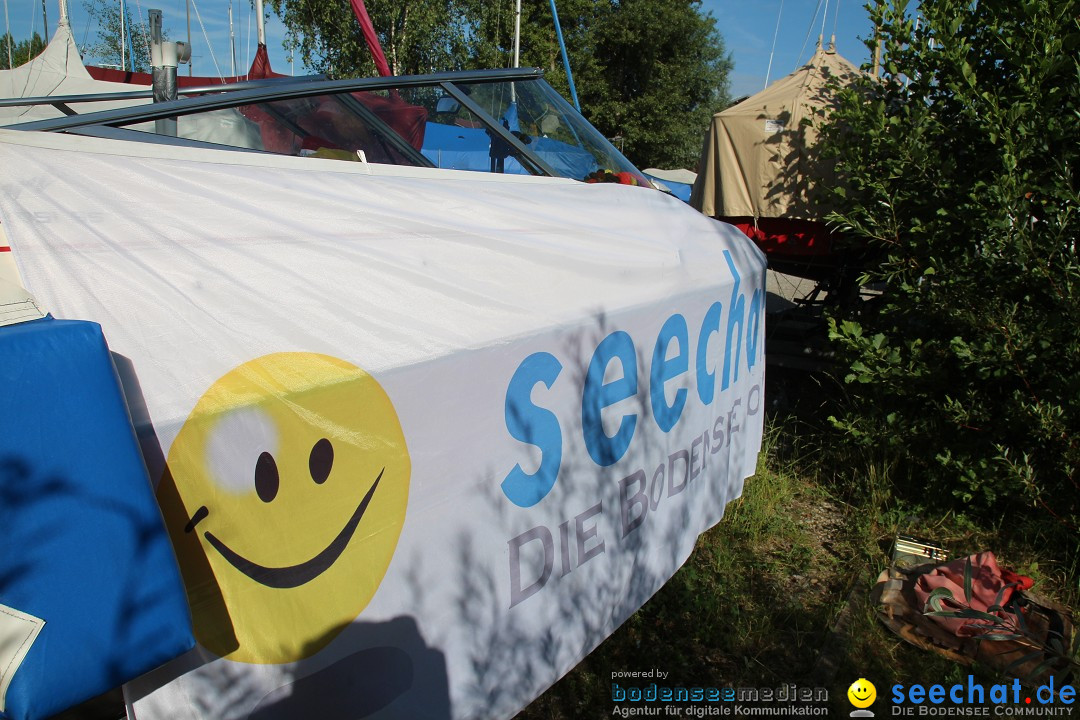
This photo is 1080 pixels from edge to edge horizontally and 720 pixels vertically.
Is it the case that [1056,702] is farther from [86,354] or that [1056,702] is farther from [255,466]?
[86,354]

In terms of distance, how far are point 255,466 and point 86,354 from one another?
48cm

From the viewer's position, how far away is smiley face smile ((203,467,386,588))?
1.67m

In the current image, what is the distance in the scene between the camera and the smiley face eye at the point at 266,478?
173 cm

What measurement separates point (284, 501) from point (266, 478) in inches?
2.9

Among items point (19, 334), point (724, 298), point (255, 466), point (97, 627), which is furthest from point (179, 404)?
point (724, 298)

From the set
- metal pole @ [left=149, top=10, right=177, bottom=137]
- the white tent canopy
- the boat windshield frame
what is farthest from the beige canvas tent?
the white tent canopy

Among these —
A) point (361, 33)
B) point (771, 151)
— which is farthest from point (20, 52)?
point (771, 151)

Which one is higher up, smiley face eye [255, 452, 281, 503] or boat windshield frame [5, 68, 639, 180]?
boat windshield frame [5, 68, 639, 180]

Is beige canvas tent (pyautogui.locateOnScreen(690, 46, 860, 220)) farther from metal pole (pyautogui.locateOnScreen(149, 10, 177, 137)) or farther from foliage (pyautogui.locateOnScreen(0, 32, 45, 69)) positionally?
foliage (pyautogui.locateOnScreen(0, 32, 45, 69))

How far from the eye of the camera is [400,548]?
204cm

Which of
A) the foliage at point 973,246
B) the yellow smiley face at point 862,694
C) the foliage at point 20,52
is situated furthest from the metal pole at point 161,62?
the foliage at point 20,52

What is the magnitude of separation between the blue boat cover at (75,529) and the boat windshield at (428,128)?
1.12m

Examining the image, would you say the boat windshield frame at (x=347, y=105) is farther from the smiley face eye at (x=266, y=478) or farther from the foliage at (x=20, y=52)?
the foliage at (x=20, y=52)

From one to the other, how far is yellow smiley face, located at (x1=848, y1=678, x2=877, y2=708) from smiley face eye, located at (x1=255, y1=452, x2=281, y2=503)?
2.62m
